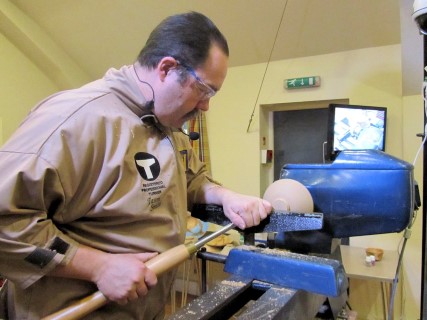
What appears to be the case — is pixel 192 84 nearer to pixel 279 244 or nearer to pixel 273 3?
pixel 279 244

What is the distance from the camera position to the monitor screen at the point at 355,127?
2420 mm

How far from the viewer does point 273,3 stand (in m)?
2.48

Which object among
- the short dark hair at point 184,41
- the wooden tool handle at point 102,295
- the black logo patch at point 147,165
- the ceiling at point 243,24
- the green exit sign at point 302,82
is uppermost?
the ceiling at point 243,24

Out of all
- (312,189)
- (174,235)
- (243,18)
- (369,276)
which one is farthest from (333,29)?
(174,235)

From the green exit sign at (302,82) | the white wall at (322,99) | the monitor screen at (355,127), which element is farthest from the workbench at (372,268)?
the green exit sign at (302,82)

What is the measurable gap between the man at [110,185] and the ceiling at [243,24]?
1810 millimetres

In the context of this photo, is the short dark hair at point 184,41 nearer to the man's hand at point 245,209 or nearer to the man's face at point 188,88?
the man's face at point 188,88

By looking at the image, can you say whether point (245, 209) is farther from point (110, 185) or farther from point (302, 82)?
point (302, 82)

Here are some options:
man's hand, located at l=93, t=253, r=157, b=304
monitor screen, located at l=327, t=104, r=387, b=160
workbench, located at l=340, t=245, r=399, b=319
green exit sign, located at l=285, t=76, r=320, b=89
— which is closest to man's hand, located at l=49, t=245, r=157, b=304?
man's hand, located at l=93, t=253, r=157, b=304

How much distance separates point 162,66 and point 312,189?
1.93ft

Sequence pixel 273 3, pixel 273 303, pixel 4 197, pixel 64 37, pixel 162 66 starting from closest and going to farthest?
pixel 4 197
pixel 273 303
pixel 162 66
pixel 273 3
pixel 64 37

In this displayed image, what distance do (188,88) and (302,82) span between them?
6.97ft

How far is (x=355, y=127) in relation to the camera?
2.47 meters

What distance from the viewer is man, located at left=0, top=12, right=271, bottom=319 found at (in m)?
0.69
